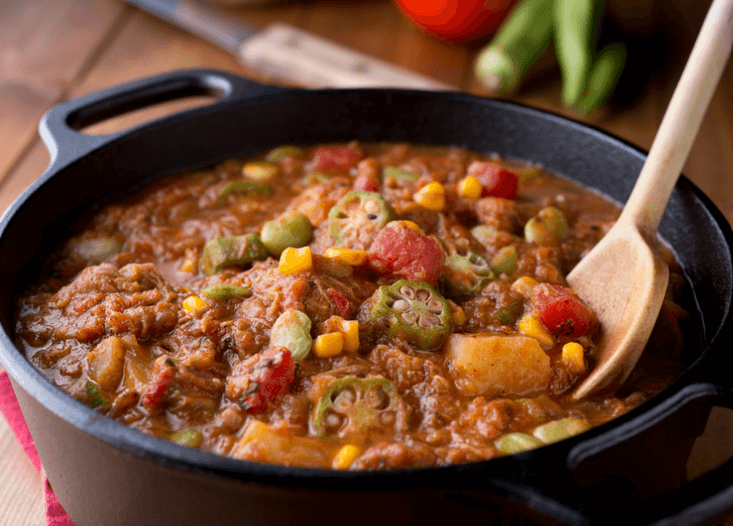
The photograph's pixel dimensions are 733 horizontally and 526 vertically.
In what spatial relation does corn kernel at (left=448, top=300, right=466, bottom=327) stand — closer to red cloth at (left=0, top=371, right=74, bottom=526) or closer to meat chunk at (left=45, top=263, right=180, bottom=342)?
meat chunk at (left=45, top=263, right=180, bottom=342)

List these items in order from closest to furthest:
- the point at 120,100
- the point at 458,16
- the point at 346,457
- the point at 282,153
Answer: the point at 346,457, the point at 120,100, the point at 282,153, the point at 458,16

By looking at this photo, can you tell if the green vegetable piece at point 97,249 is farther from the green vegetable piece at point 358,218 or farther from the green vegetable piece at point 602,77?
the green vegetable piece at point 602,77

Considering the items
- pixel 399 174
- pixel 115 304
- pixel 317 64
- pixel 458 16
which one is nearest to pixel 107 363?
Result: pixel 115 304

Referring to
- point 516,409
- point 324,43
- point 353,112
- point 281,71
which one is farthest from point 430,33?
point 516,409

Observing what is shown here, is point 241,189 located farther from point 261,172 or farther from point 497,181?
point 497,181

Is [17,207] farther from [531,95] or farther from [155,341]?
[531,95]

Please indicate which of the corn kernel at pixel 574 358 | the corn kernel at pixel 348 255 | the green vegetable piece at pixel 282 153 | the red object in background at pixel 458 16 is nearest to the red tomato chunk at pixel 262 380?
the corn kernel at pixel 348 255
